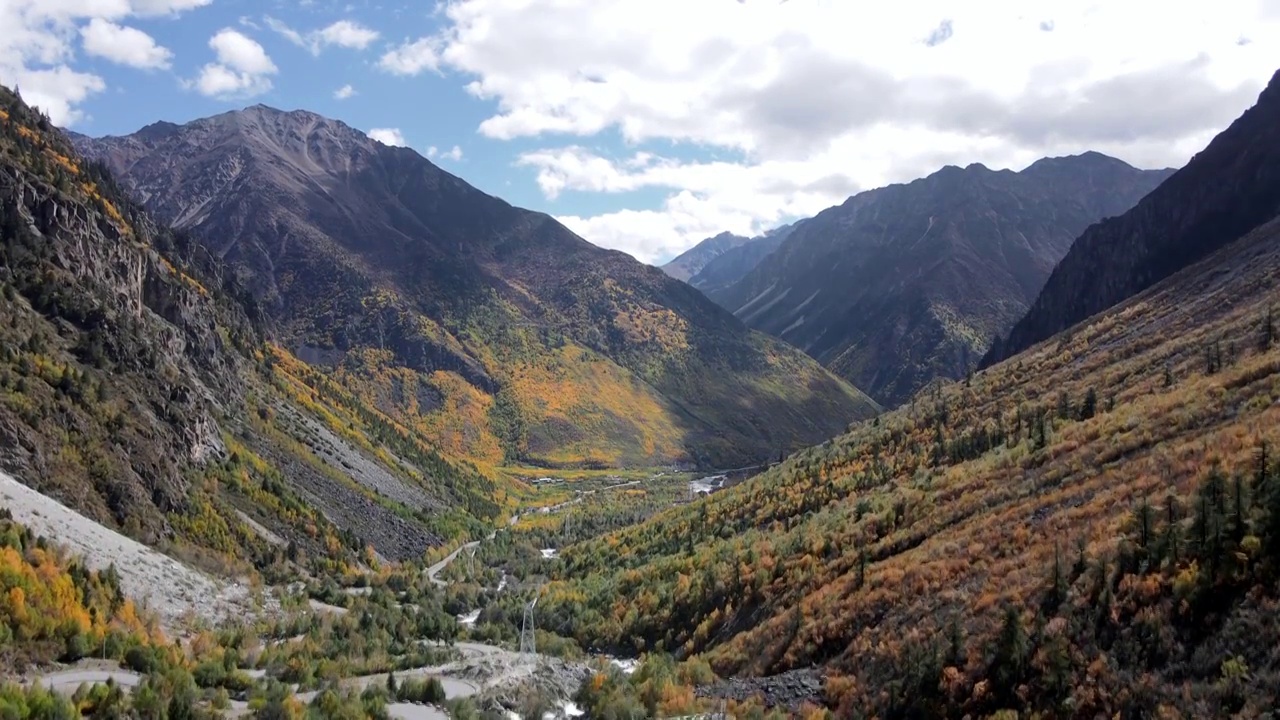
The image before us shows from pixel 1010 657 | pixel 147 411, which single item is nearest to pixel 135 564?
pixel 147 411

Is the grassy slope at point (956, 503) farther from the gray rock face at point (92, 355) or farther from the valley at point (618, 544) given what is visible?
the gray rock face at point (92, 355)

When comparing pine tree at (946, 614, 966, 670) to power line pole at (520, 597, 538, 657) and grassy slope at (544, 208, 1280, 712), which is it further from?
power line pole at (520, 597, 538, 657)

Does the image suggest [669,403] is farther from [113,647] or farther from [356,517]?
[113,647]

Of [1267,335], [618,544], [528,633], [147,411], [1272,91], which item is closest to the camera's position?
[1267,335]

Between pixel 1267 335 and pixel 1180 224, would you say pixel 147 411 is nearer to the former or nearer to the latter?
pixel 1267 335

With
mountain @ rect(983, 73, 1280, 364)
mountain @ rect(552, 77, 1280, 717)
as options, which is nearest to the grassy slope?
mountain @ rect(552, 77, 1280, 717)
